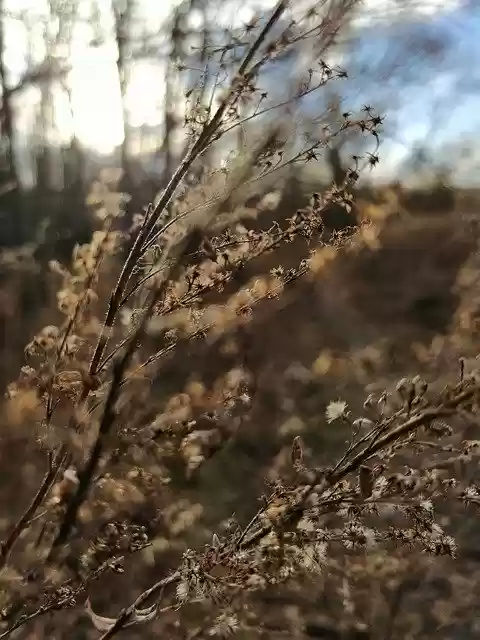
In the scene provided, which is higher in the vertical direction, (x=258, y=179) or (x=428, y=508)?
(x=258, y=179)

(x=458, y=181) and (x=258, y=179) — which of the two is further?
(x=458, y=181)

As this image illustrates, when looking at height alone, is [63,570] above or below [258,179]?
below

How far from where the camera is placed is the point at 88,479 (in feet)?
1.74

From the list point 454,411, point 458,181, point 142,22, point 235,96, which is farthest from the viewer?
point 458,181

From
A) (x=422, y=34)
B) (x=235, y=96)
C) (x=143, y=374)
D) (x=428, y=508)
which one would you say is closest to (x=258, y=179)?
(x=235, y=96)

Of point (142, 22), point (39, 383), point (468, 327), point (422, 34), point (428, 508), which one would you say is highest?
point (142, 22)

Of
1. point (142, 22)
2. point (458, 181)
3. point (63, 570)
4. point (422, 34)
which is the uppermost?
point (458, 181)

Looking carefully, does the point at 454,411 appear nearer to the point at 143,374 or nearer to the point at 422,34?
the point at 143,374

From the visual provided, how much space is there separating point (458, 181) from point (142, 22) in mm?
1150

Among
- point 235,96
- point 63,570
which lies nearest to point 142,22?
point 235,96

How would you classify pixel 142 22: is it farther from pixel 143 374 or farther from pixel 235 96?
pixel 143 374

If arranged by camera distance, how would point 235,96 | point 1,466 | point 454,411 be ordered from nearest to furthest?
point 454,411 < point 235,96 < point 1,466

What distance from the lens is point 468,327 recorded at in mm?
1146

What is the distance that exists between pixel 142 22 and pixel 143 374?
0.75 m
